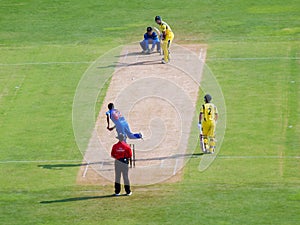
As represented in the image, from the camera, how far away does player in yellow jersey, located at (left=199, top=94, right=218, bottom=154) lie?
114 feet

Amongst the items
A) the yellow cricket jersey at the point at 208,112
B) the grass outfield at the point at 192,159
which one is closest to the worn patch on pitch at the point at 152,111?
the grass outfield at the point at 192,159

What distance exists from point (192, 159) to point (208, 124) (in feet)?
4.38

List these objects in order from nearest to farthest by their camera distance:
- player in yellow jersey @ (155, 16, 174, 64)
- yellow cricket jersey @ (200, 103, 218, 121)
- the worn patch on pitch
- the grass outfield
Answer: the grass outfield < the worn patch on pitch < yellow cricket jersey @ (200, 103, 218, 121) < player in yellow jersey @ (155, 16, 174, 64)

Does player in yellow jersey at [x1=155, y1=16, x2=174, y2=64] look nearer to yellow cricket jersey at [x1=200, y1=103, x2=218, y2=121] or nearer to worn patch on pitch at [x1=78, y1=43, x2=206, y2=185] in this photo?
worn patch on pitch at [x1=78, y1=43, x2=206, y2=185]

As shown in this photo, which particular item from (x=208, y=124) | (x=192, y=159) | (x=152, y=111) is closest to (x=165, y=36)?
(x=152, y=111)

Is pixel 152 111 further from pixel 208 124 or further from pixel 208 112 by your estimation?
pixel 208 112

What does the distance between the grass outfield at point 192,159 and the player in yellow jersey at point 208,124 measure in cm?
55

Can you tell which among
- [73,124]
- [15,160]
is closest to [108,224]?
[15,160]

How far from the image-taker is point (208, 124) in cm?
3494

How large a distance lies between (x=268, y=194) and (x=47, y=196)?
23.2 ft

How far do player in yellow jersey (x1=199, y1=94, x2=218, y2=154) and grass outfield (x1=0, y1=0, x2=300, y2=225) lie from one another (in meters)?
0.55

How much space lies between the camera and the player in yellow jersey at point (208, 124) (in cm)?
3481

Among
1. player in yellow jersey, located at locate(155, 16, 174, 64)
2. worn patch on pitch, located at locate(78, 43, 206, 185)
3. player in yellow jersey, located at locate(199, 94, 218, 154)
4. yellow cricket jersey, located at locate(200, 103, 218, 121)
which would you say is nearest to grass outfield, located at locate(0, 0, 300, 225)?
player in yellow jersey, located at locate(199, 94, 218, 154)

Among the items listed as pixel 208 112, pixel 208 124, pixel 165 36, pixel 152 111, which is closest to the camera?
pixel 208 112
